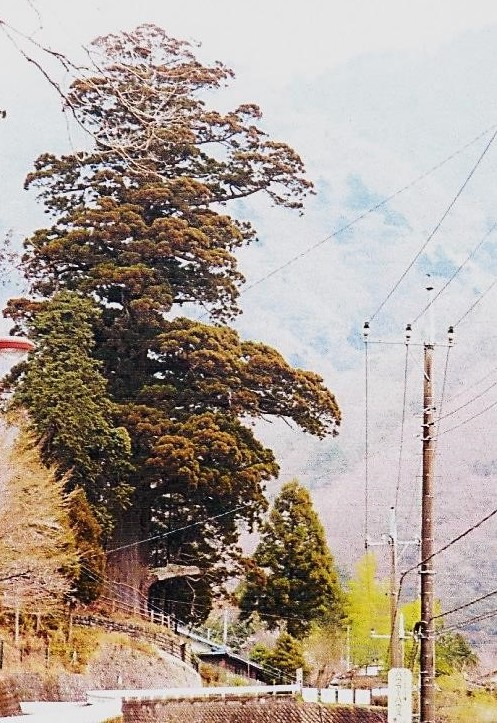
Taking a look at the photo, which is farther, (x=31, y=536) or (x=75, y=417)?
(x=75, y=417)

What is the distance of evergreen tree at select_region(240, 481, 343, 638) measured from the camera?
83.4 ft

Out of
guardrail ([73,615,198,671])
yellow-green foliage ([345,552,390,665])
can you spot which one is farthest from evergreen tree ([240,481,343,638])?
yellow-green foliage ([345,552,390,665])

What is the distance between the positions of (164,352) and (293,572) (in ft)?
16.8

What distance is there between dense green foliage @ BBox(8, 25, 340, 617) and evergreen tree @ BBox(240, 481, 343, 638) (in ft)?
3.47

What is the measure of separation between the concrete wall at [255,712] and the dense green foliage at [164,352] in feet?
14.7

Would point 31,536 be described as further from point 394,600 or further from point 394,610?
point 394,600

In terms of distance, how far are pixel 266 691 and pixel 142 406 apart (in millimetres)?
5777

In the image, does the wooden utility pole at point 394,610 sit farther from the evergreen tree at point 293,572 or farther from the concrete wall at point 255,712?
the evergreen tree at point 293,572

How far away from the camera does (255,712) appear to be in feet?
65.9

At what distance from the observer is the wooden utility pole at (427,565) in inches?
444

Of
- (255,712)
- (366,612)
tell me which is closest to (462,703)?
(255,712)

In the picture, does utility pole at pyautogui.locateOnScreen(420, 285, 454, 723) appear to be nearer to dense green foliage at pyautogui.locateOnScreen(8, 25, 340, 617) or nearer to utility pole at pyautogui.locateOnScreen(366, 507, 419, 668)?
utility pole at pyautogui.locateOnScreen(366, 507, 419, 668)

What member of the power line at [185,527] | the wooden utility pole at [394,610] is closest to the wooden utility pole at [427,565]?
the wooden utility pole at [394,610]

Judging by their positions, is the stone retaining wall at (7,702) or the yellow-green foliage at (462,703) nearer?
the stone retaining wall at (7,702)
